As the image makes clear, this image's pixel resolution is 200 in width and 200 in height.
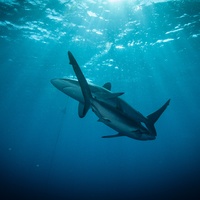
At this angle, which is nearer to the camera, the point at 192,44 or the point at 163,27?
the point at 163,27

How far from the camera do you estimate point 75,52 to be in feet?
57.1

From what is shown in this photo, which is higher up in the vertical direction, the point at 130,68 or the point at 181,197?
the point at 130,68

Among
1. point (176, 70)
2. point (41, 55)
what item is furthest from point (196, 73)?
point (41, 55)

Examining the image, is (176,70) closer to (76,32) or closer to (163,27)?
(163,27)

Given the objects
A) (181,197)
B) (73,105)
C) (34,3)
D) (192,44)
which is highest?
(192,44)

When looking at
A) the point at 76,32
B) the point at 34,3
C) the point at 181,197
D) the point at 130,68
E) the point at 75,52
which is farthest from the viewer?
the point at 130,68

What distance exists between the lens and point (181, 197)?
1856 centimetres

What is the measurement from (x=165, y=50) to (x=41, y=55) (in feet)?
47.0

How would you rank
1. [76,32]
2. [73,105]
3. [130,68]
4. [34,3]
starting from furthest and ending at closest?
[73,105] < [130,68] < [76,32] < [34,3]

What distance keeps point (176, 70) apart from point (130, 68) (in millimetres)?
7100

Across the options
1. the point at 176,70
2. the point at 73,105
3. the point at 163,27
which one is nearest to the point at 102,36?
the point at 163,27

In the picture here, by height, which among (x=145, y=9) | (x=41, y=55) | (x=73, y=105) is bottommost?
(x=73, y=105)

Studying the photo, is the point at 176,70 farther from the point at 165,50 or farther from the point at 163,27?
the point at 163,27

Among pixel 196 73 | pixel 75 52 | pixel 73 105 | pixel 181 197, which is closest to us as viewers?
pixel 75 52
